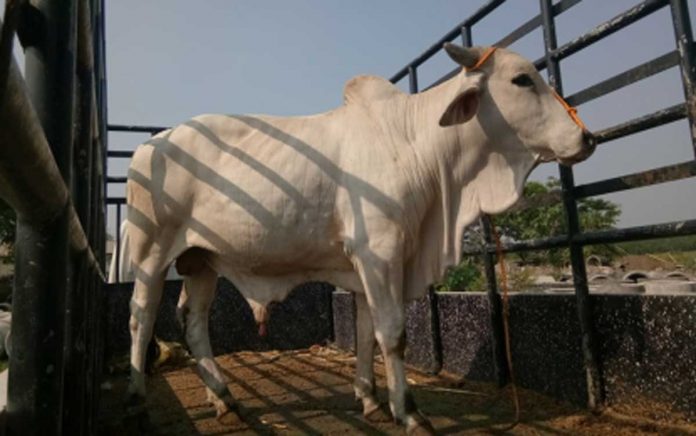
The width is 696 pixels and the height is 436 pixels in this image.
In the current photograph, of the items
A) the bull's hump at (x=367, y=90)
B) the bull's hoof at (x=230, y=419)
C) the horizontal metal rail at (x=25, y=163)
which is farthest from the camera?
the bull's hump at (x=367, y=90)

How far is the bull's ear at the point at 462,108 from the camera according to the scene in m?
2.95

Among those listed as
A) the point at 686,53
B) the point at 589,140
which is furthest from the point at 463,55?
the point at 686,53

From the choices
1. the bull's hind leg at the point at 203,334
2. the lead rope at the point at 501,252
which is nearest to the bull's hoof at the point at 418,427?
the lead rope at the point at 501,252

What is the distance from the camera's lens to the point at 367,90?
11.3 feet

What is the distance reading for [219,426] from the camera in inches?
117

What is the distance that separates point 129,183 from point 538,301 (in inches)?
99.6

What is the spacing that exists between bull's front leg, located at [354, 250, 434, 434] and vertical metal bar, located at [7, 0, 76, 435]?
6.42ft

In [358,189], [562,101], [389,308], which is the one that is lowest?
[389,308]

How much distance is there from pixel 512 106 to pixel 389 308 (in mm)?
1276

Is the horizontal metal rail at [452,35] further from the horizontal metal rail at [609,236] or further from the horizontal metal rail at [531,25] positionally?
the horizontal metal rail at [609,236]

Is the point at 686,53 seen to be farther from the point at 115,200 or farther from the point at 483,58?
the point at 115,200

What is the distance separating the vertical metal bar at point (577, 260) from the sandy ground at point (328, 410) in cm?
15

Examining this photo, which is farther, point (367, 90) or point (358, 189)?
point (367, 90)

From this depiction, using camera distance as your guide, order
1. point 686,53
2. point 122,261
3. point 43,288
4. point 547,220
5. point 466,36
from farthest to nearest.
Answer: point 547,220, point 122,261, point 466,36, point 686,53, point 43,288
